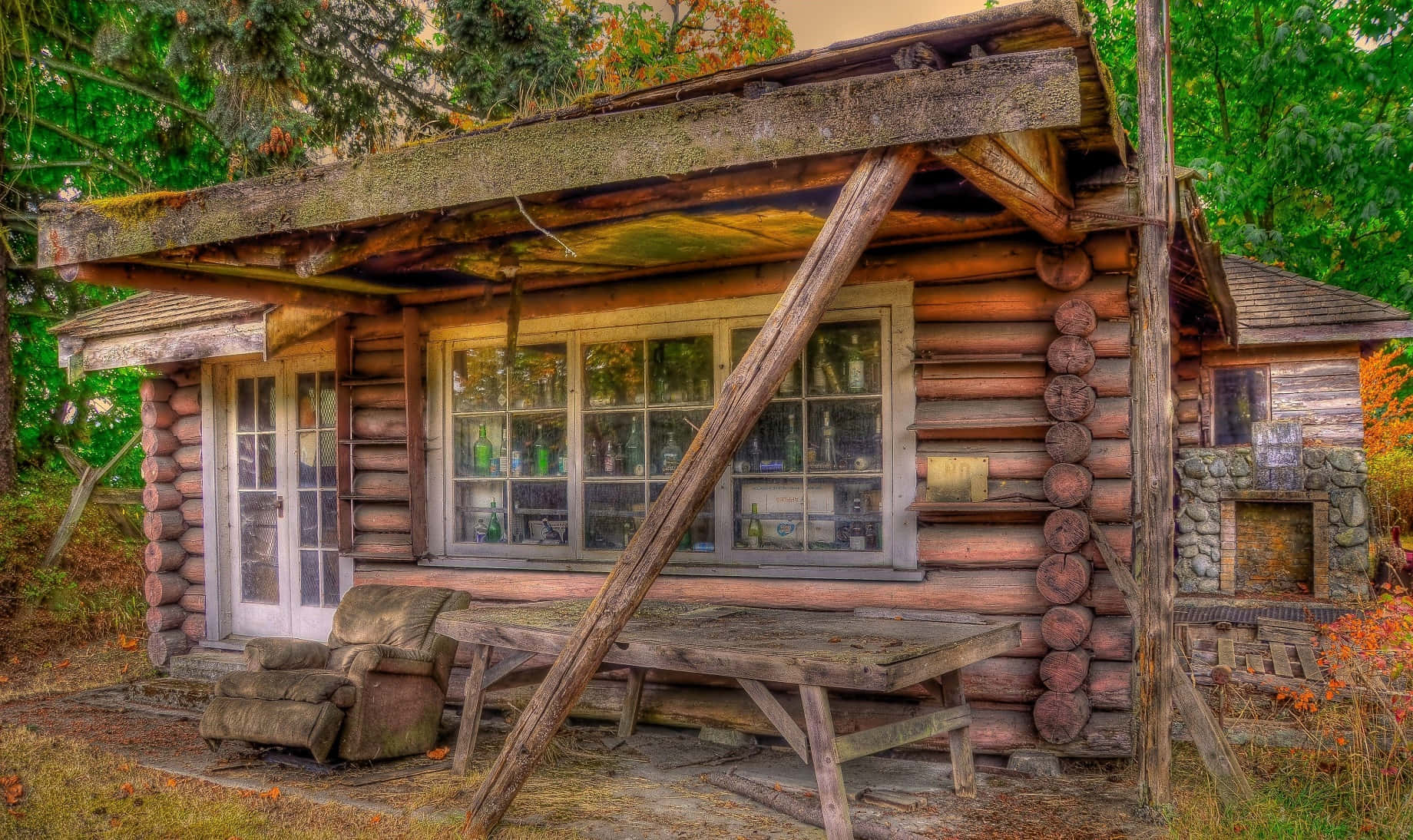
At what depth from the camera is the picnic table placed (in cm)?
379

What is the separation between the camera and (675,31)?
15.9 m

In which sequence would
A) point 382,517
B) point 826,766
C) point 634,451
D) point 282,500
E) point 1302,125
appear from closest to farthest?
point 826,766 → point 634,451 → point 382,517 → point 282,500 → point 1302,125

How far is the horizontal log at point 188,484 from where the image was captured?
8.34 m

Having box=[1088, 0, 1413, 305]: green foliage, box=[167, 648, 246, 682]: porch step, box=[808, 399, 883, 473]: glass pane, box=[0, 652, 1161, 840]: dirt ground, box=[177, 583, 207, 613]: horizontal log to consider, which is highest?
box=[1088, 0, 1413, 305]: green foliage

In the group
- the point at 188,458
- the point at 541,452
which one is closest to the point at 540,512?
the point at 541,452

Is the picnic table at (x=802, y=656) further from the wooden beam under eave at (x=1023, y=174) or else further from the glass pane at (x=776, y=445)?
the wooden beam under eave at (x=1023, y=174)

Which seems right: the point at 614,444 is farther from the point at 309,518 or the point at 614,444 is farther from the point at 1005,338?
the point at 309,518

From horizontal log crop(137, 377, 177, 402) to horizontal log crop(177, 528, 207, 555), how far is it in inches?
44.8

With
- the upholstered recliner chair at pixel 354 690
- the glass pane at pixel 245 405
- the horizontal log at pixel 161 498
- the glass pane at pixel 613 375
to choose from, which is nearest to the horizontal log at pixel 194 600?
the horizontal log at pixel 161 498

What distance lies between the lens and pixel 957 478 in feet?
17.1

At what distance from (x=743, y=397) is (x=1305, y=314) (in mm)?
9820

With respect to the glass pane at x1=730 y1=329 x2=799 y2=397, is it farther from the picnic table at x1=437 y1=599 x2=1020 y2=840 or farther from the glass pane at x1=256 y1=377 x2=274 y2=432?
the glass pane at x1=256 y1=377 x2=274 y2=432

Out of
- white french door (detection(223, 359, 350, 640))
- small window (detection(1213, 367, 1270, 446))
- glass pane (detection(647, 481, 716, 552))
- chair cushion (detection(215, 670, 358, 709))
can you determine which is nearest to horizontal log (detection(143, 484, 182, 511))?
white french door (detection(223, 359, 350, 640))

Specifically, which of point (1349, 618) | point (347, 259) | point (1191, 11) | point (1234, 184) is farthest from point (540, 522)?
point (1191, 11)
